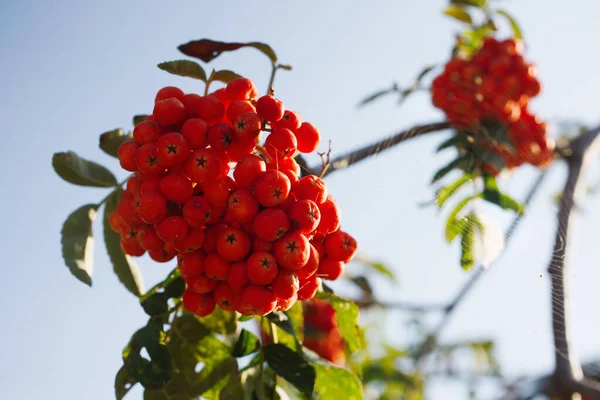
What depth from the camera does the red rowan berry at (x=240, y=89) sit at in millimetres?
1767

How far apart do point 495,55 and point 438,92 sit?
471 millimetres

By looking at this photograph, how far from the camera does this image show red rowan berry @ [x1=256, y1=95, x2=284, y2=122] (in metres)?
1.66

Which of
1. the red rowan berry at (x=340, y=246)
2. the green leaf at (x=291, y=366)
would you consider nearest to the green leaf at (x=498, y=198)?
the red rowan berry at (x=340, y=246)

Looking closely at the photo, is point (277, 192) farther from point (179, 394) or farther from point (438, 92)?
point (438, 92)

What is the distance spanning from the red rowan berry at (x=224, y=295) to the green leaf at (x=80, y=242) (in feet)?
1.57

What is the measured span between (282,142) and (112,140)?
0.89 meters

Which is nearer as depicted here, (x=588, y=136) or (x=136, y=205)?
(x=136, y=205)

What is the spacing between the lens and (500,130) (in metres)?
3.24

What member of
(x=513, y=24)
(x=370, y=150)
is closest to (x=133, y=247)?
(x=370, y=150)

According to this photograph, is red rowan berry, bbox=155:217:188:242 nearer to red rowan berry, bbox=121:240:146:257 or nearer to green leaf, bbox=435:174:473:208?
red rowan berry, bbox=121:240:146:257

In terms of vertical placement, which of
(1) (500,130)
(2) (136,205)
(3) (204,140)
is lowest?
(1) (500,130)

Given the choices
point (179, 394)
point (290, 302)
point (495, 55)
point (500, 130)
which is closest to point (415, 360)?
point (500, 130)

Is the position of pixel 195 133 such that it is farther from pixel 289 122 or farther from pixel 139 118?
pixel 139 118

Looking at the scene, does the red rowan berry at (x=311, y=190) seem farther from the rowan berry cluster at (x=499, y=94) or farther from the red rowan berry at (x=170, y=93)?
the rowan berry cluster at (x=499, y=94)
